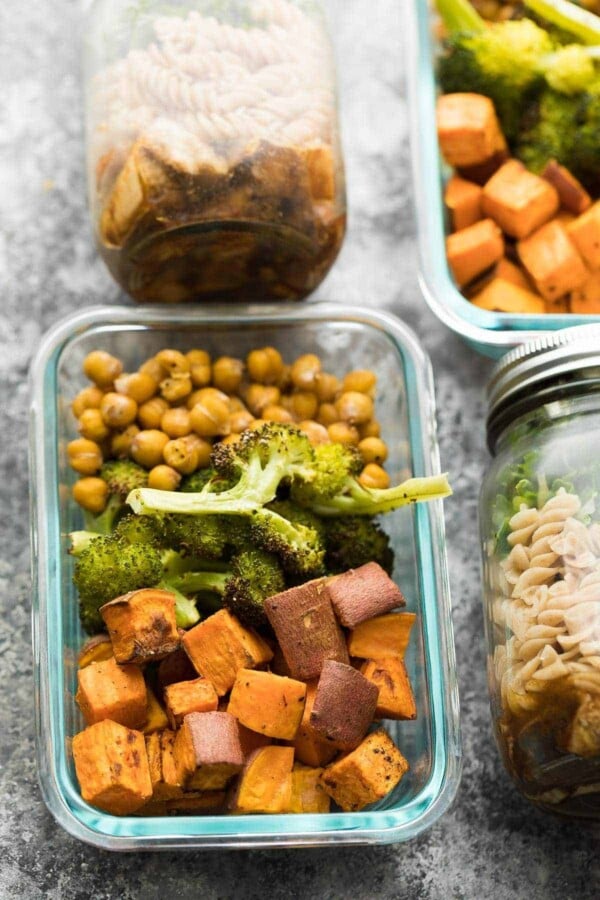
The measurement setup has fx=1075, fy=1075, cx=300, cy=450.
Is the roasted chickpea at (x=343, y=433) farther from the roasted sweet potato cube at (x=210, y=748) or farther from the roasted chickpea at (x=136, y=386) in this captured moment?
the roasted sweet potato cube at (x=210, y=748)

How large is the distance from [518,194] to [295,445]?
0.68 m

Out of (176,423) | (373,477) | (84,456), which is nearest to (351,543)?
(373,477)

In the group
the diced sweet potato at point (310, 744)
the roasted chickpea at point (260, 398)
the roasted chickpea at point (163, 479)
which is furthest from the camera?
the roasted chickpea at point (260, 398)

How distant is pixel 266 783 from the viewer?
165cm

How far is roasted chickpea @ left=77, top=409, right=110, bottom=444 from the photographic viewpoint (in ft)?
6.17

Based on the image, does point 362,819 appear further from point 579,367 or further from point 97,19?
point 97,19

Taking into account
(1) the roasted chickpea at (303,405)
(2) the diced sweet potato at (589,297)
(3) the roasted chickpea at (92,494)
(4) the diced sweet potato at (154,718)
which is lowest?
(4) the diced sweet potato at (154,718)

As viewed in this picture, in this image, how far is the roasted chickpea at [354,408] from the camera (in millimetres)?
1924

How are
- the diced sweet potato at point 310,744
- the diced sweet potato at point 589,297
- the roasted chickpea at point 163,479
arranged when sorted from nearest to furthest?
the diced sweet potato at point 310,744 < the roasted chickpea at point 163,479 < the diced sweet potato at point 589,297

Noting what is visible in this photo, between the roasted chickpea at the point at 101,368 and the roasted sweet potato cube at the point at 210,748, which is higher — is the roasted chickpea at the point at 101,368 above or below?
above

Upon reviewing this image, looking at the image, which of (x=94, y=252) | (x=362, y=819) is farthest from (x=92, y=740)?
(x=94, y=252)

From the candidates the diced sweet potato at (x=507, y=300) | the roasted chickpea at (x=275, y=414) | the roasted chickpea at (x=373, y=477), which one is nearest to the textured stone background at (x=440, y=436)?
the diced sweet potato at (x=507, y=300)

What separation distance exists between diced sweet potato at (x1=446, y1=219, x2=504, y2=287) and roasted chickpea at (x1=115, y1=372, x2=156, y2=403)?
0.62m

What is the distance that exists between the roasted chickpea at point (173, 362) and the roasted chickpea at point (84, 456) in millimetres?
188
